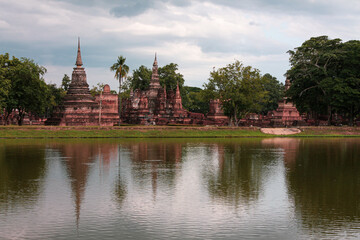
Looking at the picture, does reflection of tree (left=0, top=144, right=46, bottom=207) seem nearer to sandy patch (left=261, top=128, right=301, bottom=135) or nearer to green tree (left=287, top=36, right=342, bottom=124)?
sandy patch (left=261, top=128, right=301, bottom=135)

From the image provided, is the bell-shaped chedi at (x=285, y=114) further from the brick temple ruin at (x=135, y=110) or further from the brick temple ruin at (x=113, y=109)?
the brick temple ruin at (x=113, y=109)

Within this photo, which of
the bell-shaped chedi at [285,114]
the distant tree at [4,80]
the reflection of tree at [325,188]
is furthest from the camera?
the bell-shaped chedi at [285,114]

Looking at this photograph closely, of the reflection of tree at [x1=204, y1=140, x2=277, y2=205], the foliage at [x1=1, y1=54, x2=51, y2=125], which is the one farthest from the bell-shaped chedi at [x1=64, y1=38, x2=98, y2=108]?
the reflection of tree at [x1=204, y1=140, x2=277, y2=205]

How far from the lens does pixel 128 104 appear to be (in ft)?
271

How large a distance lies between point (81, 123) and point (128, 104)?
676 inches

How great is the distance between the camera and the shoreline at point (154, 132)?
5251 cm

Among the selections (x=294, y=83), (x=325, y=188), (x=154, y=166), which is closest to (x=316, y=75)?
(x=294, y=83)

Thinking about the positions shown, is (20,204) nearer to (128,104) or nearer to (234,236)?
(234,236)

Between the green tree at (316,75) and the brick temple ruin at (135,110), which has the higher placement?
the green tree at (316,75)

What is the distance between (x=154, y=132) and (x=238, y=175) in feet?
109

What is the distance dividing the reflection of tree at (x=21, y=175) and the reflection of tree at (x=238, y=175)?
7.13 meters

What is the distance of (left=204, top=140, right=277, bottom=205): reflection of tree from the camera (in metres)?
18.3

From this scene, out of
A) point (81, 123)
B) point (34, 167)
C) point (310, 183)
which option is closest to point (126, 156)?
point (34, 167)

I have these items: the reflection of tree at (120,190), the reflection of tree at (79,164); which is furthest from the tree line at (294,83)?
the reflection of tree at (120,190)
